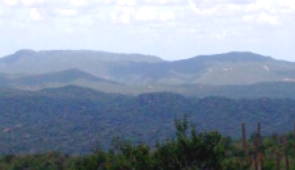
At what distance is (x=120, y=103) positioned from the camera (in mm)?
147000

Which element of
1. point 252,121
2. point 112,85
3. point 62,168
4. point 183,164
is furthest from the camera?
point 112,85

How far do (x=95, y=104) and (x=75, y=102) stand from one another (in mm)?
3891

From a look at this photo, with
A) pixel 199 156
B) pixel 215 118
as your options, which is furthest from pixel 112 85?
pixel 199 156

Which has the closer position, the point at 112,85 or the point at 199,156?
the point at 199,156

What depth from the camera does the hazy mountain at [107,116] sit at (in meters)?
101

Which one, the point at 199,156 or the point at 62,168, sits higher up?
the point at 199,156

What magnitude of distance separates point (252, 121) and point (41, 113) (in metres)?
40.8

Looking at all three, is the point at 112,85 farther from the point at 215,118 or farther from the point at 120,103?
the point at 215,118

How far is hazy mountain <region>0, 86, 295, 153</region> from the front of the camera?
101062mm

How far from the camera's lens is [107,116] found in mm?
131750

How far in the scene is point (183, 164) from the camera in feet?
87.7

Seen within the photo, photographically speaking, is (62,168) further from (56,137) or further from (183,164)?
(56,137)

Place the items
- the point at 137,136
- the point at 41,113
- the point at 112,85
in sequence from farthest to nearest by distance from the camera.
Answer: the point at 112,85 < the point at 41,113 < the point at 137,136

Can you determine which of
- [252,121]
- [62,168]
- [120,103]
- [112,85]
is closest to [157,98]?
[120,103]
